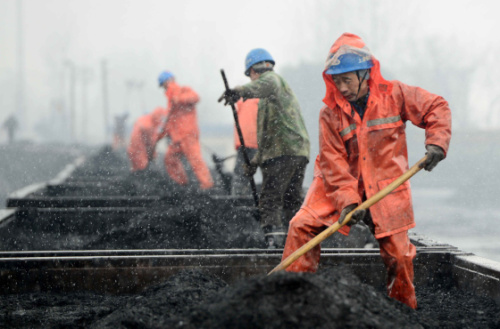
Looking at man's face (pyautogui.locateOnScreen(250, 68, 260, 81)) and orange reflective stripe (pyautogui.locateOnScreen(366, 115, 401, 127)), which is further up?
man's face (pyautogui.locateOnScreen(250, 68, 260, 81))

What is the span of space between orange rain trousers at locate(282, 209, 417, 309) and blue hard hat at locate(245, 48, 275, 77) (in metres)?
3.07

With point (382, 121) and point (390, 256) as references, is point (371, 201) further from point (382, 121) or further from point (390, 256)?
point (382, 121)

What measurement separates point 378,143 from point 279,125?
2495 mm

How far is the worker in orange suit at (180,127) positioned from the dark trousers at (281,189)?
444 centimetres

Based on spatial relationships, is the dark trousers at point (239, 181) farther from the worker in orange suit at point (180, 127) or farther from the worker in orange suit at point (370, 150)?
the worker in orange suit at point (370, 150)

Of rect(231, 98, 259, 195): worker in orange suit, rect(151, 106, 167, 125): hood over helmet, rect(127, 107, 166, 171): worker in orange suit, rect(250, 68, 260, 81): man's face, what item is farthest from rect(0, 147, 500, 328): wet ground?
rect(127, 107, 166, 171): worker in orange suit

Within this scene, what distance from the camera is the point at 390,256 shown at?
3.19m

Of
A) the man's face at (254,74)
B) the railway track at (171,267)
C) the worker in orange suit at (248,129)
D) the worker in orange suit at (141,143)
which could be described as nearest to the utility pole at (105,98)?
the worker in orange suit at (141,143)

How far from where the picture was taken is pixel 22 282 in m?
3.58

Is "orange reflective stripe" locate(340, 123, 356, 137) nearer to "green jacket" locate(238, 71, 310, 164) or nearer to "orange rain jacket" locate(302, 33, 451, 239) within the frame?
"orange rain jacket" locate(302, 33, 451, 239)

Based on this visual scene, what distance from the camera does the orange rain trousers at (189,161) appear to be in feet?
33.1

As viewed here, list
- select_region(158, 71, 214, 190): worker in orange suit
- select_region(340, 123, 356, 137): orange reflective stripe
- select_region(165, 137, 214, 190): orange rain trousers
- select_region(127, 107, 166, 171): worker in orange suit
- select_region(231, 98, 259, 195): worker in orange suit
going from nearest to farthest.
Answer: select_region(340, 123, 356, 137): orange reflective stripe → select_region(231, 98, 259, 195): worker in orange suit → select_region(165, 137, 214, 190): orange rain trousers → select_region(158, 71, 214, 190): worker in orange suit → select_region(127, 107, 166, 171): worker in orange suit

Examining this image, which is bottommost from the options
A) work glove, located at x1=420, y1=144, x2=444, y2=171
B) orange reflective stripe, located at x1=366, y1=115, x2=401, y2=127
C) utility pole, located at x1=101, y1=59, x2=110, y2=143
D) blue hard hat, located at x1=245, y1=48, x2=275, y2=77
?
work glove, located at x1=420, y1=144, x2=444, y2=171

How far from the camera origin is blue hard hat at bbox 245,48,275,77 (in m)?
6.07
